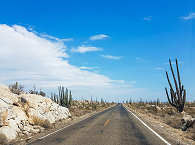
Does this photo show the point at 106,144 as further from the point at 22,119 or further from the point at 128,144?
the point at 22,119

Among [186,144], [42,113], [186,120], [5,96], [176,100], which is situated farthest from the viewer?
[176,100]

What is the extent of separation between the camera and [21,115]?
12.4 m

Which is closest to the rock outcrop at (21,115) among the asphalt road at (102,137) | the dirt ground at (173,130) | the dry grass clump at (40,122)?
the dry grass clump at (40,122)

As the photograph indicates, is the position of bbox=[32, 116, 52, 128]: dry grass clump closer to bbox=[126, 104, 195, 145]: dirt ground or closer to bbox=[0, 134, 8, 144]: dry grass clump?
bbox=[0, 134, 8, 144]: dry grass clump

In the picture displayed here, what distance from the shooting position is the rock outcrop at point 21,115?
10.4 meters

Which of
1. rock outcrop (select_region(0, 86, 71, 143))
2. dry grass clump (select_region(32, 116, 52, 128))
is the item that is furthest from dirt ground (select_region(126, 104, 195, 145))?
rock outcrop (select_region(0, 86, 71, 143))

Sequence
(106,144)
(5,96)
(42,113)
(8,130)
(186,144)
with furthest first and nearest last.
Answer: (42,113) < (5,96) < (8,130) < (186,144) < (106,144)

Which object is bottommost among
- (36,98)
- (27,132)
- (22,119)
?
(27,132)

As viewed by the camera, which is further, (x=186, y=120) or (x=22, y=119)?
(x=186, y=120)

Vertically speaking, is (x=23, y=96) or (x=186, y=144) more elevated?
(x=23, y=96)

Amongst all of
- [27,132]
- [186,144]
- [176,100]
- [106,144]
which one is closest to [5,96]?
[27,132]

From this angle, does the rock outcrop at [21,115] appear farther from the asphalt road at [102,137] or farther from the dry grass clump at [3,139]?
the asphalt road at [102,137]

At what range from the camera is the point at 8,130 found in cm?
1023

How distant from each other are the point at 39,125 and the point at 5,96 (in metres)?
3.20
